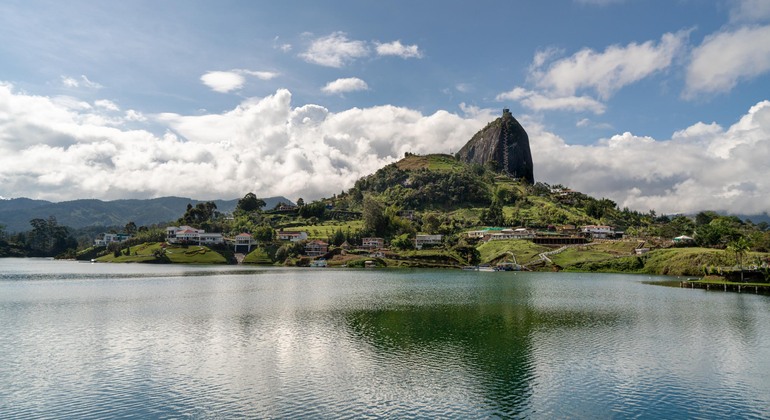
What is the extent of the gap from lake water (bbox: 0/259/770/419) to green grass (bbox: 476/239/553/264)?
315 ft

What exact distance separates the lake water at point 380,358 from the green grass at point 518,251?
96.1m

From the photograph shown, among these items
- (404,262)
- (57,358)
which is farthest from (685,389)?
(404,262)

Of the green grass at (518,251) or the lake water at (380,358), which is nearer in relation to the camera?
the lake water at (380,358)

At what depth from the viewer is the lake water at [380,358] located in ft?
107

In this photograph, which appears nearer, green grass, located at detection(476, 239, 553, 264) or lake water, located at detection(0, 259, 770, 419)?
lake water, located at detection(0, 259, 770, 419)

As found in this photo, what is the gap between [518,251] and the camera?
18688 cm

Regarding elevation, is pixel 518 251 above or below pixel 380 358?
above

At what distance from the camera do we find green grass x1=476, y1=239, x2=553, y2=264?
180125 mm

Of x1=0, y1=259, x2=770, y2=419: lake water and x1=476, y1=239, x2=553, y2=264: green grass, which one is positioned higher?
x1=476, y1=239, x2=553, y2=264: green grass

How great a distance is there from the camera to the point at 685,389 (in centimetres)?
3666

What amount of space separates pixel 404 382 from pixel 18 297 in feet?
270

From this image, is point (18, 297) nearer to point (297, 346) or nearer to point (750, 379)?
point (297, 346)

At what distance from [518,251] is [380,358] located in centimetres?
15262

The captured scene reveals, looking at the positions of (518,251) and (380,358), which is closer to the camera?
(380,358)
